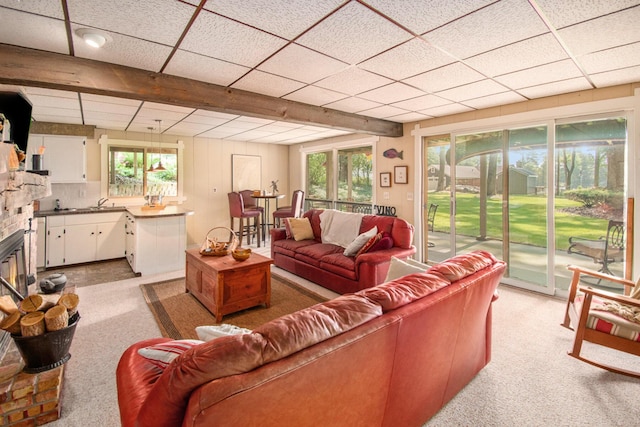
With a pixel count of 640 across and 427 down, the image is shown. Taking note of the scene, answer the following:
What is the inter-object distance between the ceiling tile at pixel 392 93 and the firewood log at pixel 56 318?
3388mm

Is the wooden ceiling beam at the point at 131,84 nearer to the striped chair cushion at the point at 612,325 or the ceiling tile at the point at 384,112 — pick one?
the ceiling tile at the point at 384,112

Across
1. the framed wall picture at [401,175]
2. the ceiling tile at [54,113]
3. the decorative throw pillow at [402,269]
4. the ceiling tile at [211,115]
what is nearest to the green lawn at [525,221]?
the framed wall picture at [401,175]

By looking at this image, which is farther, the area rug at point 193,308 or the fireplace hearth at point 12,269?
the area rug at point 193,308

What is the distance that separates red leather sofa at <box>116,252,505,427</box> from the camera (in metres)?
0.92

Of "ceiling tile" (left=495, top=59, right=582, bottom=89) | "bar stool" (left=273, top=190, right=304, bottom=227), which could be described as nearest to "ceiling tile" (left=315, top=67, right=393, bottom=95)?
"ceiling tile" (left=495, top=59, right=582, bottom=89)

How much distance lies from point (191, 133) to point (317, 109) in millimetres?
3305

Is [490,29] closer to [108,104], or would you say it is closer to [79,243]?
[108,104]

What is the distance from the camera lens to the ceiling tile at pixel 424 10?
183 cm

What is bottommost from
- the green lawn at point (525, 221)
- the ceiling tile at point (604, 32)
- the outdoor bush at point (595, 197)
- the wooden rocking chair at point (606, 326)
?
the wooden rocking chair at point (606, 326)

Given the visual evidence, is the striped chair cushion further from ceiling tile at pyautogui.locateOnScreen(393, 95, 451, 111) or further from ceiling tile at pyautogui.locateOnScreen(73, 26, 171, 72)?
ceiling tile at pyautogui.locateOnScreen(73, 26, 171, 72)

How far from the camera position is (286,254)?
4777 millimetres

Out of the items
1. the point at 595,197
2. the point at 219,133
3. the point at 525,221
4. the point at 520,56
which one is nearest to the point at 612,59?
the point at 520,56

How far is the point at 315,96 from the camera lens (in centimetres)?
387

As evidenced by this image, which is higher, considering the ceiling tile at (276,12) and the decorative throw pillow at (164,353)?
the ceiling tile at (276,12)
